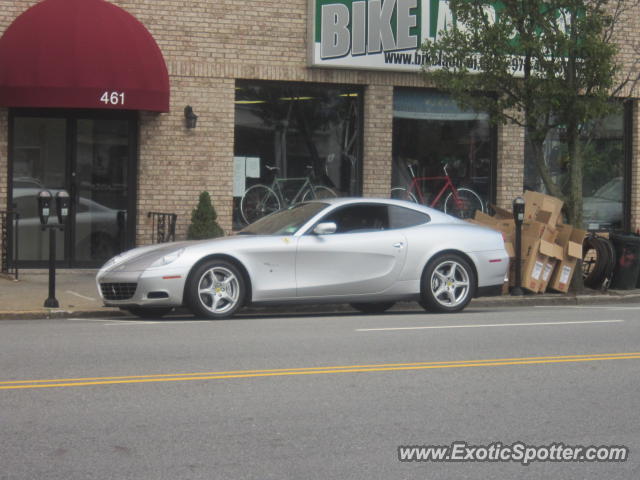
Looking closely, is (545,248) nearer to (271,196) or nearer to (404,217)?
(404,217)

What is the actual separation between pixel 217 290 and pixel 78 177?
6474 millimetres

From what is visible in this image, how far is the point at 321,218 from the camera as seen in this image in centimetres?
1305

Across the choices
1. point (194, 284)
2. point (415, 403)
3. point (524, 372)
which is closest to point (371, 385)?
point (415, 403)

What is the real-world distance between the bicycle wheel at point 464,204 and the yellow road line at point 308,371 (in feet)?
34.4

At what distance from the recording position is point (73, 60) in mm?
16562

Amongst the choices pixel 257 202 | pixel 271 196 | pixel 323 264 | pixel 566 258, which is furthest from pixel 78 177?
pixel 566 258

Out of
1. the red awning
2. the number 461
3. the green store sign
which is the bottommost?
the number 461

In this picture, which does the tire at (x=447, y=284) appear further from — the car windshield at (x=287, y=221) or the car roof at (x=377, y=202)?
the car windshield at (x=287, y=221)

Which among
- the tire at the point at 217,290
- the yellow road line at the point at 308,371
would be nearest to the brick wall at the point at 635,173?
the tire at the point at 217,290

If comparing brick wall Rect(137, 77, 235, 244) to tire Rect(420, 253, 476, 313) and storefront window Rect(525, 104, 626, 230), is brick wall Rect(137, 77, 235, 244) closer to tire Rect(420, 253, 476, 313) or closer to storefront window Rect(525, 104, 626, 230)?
tire Rect(420, 253, 476, 313)

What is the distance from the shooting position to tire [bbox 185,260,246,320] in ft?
40.1

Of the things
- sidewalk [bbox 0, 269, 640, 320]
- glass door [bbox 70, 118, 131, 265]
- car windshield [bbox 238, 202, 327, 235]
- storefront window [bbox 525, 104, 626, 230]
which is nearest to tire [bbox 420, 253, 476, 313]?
sidewalk [bbox 0, 269, 640, 320]

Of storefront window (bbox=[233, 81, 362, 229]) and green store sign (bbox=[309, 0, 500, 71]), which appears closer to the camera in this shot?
green store sign (bbox=[309, 0, 500, 71])

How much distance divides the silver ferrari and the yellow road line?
3.92 metres
